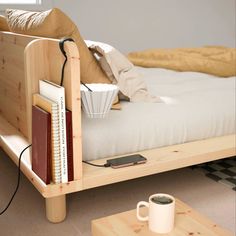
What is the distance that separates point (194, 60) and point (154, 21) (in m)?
1.72

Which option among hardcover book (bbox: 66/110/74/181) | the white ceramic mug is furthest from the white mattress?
the white ceramic mug

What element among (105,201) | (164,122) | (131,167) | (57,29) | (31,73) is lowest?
(105,201)

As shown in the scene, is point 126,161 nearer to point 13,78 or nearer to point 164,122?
point 164,122

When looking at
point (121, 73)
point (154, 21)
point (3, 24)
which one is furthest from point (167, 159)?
point (154, 21)

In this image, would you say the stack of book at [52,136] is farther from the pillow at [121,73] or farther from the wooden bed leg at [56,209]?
the pillow at [121,73]

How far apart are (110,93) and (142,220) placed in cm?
57

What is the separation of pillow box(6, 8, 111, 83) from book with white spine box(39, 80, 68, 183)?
24 cm

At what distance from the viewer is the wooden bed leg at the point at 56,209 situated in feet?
5.04

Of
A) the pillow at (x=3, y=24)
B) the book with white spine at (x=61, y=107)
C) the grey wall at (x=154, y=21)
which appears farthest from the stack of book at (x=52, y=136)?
the grey wall at (x=154, y=21)

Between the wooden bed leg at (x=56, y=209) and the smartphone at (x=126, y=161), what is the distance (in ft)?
0.80

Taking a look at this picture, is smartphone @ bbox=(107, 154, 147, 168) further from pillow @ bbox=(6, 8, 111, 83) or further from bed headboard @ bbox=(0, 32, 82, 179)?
pillow @ bbox=(6, 8, 111, 83)

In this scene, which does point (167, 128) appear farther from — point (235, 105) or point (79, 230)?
point (79, 230)

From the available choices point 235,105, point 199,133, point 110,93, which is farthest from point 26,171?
point 235,105

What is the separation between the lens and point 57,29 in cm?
152
